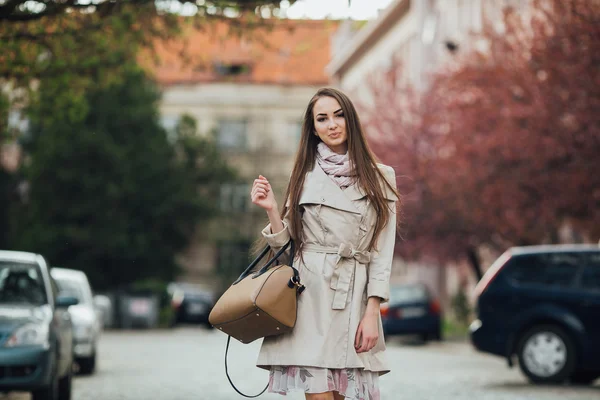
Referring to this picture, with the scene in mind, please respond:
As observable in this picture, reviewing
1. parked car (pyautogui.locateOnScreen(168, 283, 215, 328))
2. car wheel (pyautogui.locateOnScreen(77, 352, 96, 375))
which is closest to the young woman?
car wheel (pyautogui.locateOnScreen(77, 352, 96, 375))

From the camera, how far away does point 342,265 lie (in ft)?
18.1

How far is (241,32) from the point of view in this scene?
15633 millimetres

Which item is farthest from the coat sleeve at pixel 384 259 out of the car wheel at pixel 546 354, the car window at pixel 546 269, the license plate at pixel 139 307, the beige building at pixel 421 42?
the license plate at pixel 139 307

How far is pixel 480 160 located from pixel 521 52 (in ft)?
8.06

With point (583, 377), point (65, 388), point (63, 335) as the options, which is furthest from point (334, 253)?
point (583, 377)

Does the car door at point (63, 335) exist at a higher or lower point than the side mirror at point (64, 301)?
lower

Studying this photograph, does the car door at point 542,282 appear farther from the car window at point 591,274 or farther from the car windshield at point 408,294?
the car windshield at point 408,294

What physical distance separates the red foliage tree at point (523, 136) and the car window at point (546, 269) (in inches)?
240

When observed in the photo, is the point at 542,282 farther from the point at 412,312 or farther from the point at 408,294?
the point at 408,294

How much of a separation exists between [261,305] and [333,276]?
35cm

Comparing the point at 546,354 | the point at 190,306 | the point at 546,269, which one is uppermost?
the point at 546,269

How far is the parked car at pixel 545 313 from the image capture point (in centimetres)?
1555

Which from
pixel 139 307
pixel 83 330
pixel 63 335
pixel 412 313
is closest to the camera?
pixel 63 335

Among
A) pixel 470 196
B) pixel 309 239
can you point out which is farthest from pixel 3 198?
pixel 309 239
